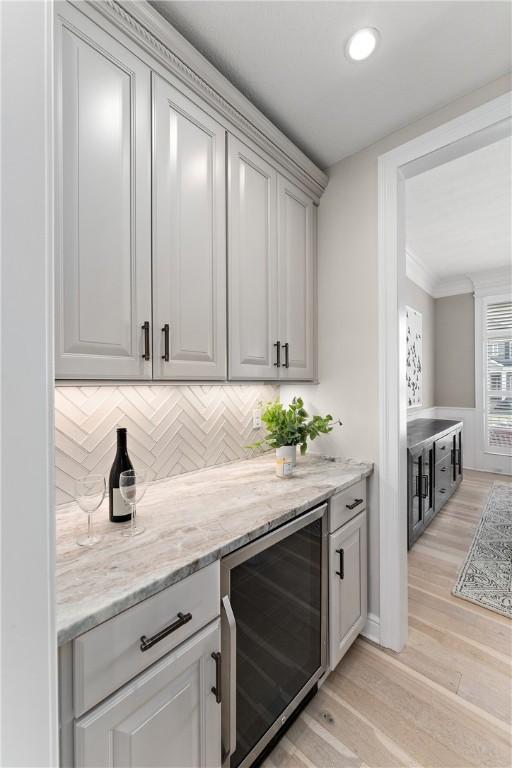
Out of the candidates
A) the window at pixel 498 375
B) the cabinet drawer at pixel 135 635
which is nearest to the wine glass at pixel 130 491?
the cabinet drawer at pixel 135 635

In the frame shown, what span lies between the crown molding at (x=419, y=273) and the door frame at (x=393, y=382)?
273 cm

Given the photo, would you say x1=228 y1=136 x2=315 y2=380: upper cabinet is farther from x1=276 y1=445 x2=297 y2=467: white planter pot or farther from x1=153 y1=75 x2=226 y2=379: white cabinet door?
x1=276 y1=445 x2=297 y2=467: white planter pot

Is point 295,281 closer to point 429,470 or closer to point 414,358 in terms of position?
point 429,470

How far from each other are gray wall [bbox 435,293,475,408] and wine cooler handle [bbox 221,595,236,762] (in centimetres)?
Answer: 558

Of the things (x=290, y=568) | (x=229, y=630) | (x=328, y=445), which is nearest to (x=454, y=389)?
(x=328, y=445)

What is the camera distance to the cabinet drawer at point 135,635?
0.71 m

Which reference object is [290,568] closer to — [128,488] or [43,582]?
[128,488]

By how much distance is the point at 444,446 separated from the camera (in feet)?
12.4

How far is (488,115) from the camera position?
5.07 ft

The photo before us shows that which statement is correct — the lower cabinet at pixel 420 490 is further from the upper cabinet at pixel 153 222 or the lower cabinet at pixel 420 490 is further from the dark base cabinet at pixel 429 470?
the upper cabinet at pixel 153 222

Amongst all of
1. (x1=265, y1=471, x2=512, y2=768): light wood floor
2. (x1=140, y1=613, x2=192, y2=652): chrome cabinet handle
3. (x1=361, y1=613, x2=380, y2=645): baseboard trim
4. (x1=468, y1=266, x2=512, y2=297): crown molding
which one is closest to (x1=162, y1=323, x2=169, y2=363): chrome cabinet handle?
(x1=140, y1=613, x2=192, y2=652): chrome cabinet handle

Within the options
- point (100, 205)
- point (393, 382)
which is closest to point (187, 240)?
point (100, 205)

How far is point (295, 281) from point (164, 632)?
65.3 inches

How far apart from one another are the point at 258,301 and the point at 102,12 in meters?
1.07
